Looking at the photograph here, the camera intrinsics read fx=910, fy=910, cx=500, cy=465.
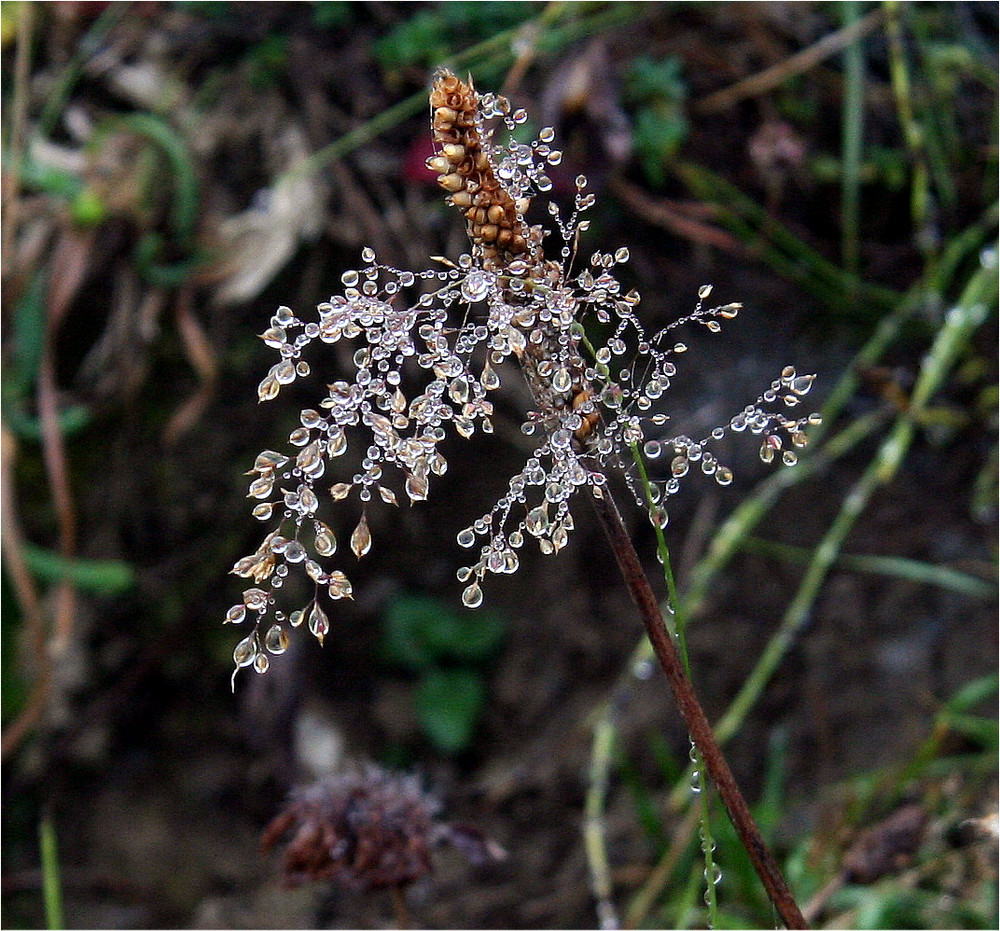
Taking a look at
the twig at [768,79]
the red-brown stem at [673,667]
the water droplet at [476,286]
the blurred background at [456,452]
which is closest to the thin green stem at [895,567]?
the blurred background at [456,452]

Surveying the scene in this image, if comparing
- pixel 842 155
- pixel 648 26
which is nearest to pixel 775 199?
pixel 842 155

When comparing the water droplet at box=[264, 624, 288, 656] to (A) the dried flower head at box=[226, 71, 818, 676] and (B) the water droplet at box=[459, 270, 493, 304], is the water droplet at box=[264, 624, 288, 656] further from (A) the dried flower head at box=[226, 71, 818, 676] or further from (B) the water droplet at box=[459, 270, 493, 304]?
(B) the water droplet at box=[459, 270, 493, 304]

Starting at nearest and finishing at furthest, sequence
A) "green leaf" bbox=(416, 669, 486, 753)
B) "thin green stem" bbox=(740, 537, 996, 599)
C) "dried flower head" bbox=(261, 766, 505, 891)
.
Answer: "dried flower head" bbox=(261, 766, 505, 891) < "thin green stem" bbox=(740, 537, 996, 599) < "green leaf" bbox=(416, 669, 486, 753)

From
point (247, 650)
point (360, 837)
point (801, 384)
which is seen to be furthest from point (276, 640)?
point (360, 837)

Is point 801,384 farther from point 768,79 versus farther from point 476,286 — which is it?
point 768,79

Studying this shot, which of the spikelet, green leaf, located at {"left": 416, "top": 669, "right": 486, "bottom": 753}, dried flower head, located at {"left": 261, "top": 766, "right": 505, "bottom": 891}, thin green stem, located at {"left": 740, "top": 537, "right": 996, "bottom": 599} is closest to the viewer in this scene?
the spikelet

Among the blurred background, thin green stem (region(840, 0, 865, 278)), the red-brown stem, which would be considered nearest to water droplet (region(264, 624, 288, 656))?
the red-brown stem
